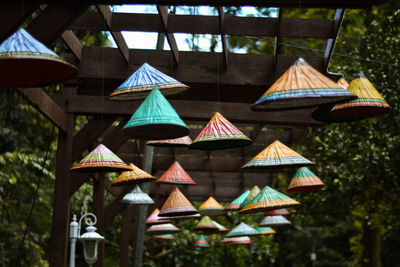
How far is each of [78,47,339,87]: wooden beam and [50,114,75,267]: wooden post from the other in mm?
880

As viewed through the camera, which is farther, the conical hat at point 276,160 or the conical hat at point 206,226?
the conical hat at point 206,226

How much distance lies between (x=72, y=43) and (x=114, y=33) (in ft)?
2.61

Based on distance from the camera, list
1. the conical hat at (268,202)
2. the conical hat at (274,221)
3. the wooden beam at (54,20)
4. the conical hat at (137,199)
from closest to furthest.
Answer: the wooden beam at (54,20) → the conical hat at (268,202) → the conical hat at (137,199) → the conical hat at (274,221)

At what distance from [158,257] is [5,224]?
7439 mm

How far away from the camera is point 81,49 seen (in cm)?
789

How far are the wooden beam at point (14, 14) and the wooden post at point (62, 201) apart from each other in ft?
9.86

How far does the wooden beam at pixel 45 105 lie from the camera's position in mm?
6495

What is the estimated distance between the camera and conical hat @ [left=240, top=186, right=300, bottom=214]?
23.7ft

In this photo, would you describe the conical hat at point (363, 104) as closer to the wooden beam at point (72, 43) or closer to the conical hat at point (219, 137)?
the conical hat at point (219, 137)

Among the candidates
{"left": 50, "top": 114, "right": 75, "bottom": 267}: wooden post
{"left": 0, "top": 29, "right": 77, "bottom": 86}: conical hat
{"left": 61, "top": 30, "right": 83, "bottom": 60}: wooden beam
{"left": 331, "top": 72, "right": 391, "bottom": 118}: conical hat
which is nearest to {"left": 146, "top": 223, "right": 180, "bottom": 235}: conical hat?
{"left": 50, "top": 114, "right": 75, "bottom": 267}: wooden post

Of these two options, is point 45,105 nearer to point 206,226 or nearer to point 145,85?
point 145,85

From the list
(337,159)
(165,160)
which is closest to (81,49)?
(165,160)

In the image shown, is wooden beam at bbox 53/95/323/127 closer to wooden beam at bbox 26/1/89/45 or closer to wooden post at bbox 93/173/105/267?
wooden post at bbox 93/173/105/267

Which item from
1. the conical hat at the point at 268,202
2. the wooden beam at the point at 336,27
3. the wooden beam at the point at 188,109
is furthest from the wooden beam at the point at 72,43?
the wooden beam at the point at 336,27
